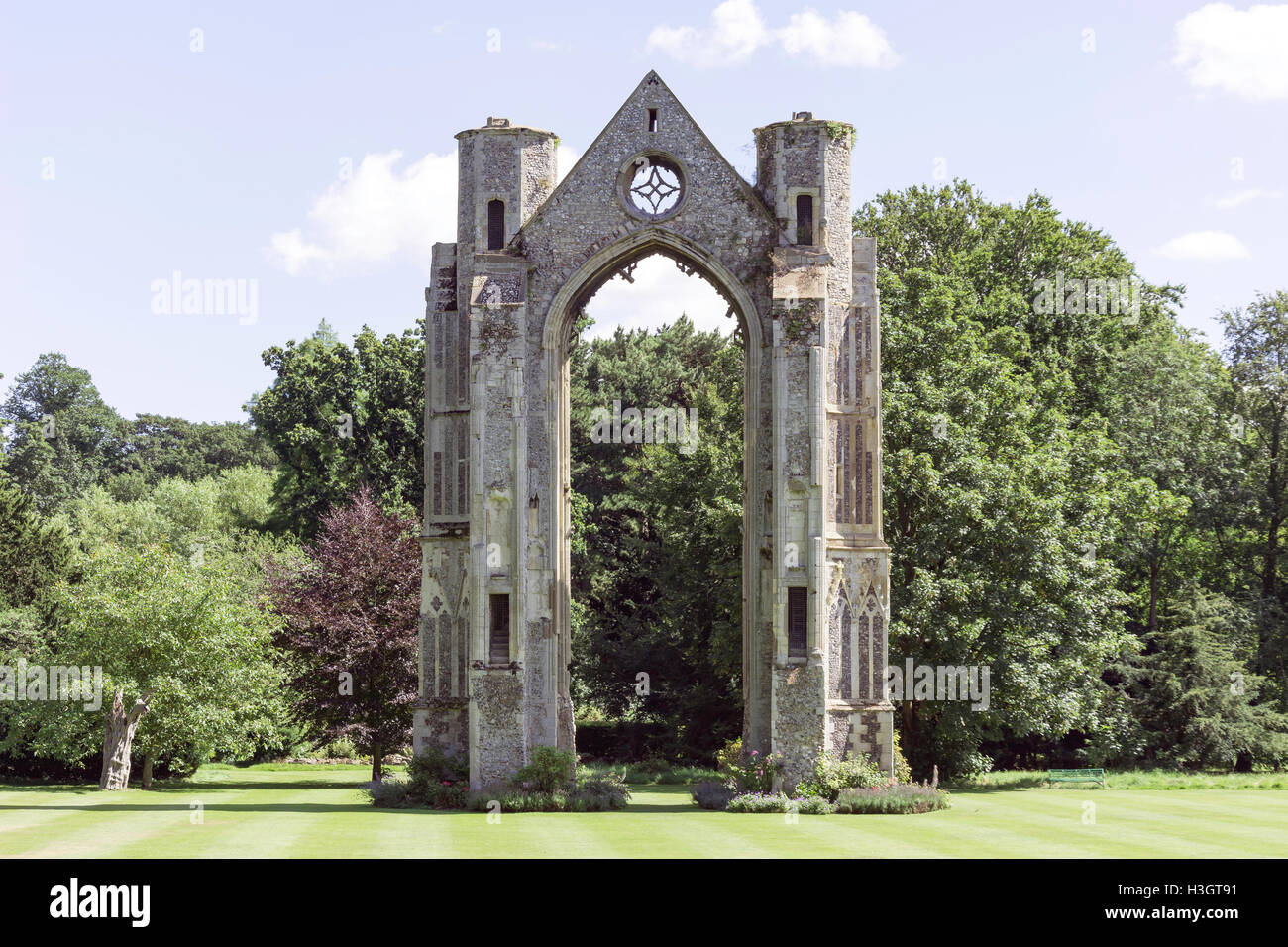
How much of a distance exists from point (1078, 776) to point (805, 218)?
16027 millimetres

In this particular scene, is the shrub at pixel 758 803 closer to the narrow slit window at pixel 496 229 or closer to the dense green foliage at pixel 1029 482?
the dense green foliage at pixel 1029 482

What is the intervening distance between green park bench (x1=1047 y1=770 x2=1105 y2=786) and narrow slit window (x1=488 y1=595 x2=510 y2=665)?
15.6 metres

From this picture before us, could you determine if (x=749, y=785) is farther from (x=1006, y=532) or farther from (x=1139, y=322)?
(x=1139, y=322)

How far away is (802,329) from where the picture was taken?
28500mm

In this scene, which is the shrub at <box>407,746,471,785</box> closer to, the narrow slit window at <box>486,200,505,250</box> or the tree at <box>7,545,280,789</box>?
the tree at <box>7,545,280,789</box>

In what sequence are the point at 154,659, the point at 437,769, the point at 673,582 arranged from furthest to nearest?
the point at 673,582
the point at 154,659
the point at 437,769

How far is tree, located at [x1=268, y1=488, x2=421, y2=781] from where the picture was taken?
113ft

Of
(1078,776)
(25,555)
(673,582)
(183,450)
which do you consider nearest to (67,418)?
(183,450)

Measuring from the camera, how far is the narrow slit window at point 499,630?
1125 inches

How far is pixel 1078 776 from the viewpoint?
117 ft

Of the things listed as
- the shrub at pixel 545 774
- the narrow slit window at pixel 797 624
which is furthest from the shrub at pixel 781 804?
the shrub at pixel 545 774

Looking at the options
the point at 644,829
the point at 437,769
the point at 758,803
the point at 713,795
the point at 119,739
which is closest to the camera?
the point at 644,829

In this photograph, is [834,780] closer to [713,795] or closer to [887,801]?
[887,801]

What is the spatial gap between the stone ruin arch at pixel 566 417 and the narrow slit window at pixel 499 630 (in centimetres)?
5
